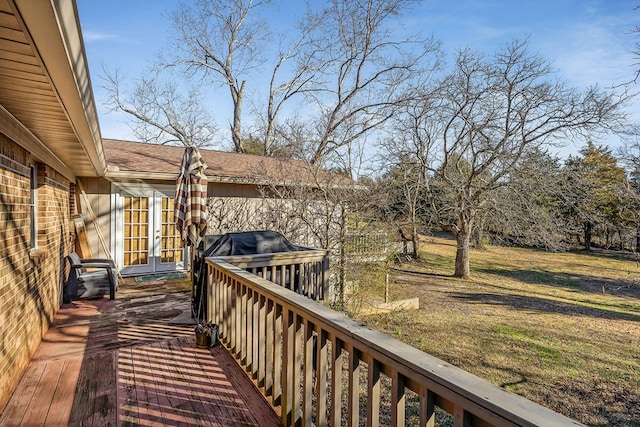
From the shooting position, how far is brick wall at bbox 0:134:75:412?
9.40 feet

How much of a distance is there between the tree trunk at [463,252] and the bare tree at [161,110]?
557 inches

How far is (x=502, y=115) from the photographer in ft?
41.2

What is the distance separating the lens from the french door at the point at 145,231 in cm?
831

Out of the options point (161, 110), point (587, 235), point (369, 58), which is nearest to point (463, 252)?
point (369, 58)

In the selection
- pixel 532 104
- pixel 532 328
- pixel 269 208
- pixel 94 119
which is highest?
pixel 532 104

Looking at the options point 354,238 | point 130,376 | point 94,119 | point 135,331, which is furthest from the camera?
point 354,238

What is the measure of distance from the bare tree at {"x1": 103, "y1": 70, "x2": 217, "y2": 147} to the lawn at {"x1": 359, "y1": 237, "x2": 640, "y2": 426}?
13477 mm

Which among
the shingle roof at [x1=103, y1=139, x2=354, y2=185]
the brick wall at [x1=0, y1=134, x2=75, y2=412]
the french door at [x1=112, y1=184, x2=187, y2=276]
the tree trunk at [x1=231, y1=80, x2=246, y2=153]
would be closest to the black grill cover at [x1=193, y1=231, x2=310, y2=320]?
the brick wall at [x1=0, y1=134, x2=75, y2=412]

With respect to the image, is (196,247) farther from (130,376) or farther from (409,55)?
(409,55)

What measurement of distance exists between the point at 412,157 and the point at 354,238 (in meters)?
7.65

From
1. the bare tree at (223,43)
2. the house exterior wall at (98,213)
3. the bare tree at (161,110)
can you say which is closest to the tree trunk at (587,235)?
the bare tree at (223,43)

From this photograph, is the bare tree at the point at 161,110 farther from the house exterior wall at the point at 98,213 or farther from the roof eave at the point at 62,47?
the roof eave at the point at 62,47

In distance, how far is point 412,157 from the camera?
14.4 metres

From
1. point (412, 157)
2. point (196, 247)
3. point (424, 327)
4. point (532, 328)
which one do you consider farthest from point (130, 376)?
point (412, 157)
